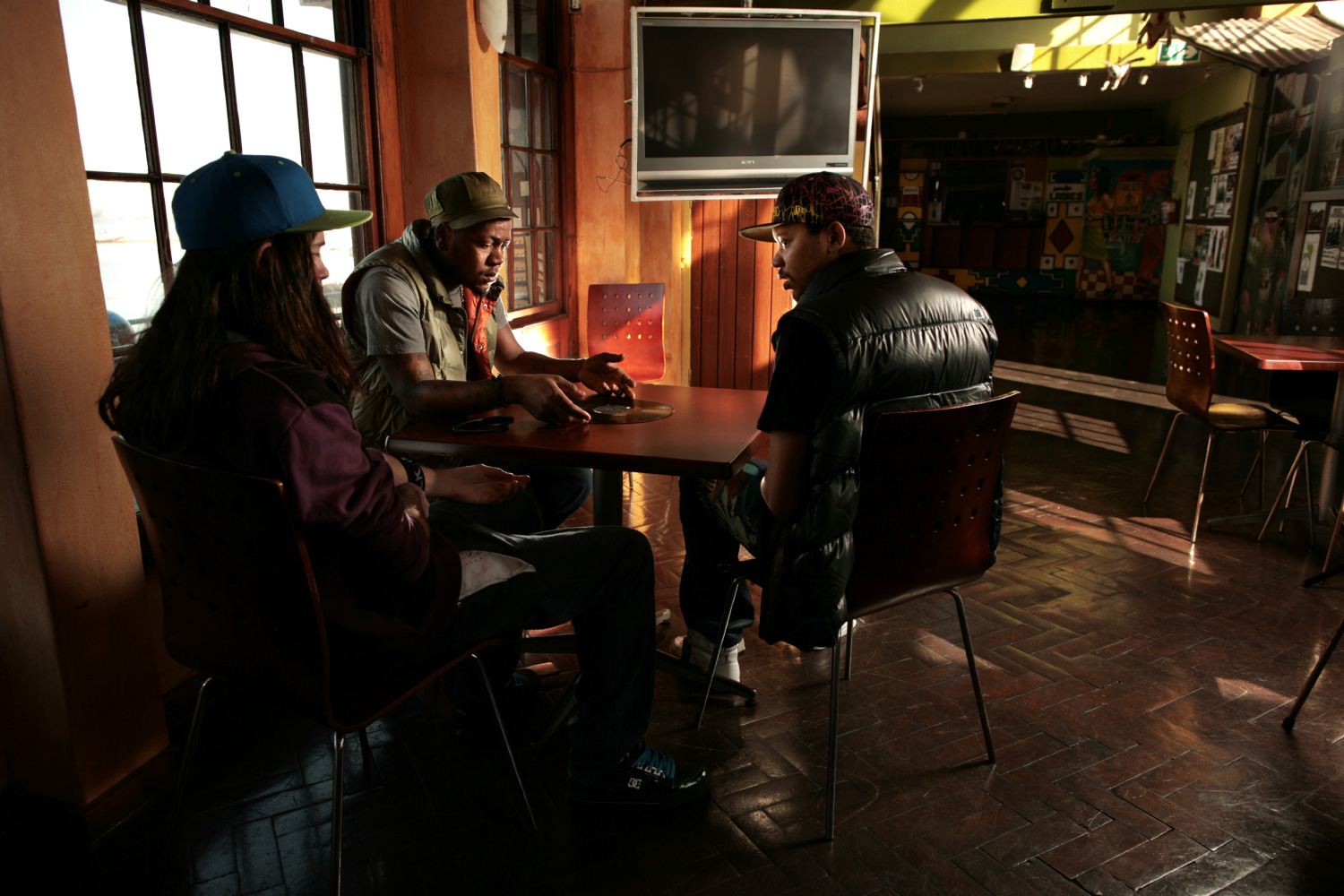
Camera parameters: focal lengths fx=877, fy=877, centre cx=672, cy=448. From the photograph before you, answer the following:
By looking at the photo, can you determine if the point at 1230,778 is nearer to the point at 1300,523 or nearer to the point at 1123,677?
the point at 1123,677

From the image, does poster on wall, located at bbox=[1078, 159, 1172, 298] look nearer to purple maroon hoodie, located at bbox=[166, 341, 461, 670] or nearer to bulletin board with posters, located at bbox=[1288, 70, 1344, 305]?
bulletin board with posters, located at bbox=[1288, 70, 1344, 305]

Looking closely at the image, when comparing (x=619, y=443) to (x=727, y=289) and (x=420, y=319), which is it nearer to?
(x=420, y=319)

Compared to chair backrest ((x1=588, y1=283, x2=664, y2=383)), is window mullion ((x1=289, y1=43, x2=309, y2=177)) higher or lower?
higher

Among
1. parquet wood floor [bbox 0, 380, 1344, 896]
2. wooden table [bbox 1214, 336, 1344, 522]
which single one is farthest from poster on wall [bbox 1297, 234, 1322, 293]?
parquet wood floor [bbox 0, 380, 1344, 896]

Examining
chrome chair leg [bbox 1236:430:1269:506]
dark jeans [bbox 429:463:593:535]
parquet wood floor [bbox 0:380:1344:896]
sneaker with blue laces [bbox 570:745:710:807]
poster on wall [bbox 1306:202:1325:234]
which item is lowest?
parquet wood floor [bbox 0:380:1344:896]

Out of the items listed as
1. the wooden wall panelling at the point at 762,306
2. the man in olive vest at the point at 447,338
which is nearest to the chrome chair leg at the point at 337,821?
the man in olive vest at the point at 447,338

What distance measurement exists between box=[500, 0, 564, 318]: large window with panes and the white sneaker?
2.76 metres

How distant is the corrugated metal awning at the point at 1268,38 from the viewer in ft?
25.6

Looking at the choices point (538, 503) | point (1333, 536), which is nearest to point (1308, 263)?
point (1333, 536)

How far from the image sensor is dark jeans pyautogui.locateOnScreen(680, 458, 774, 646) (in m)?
2.25

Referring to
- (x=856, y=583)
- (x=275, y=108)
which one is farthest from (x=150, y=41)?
(x=856, y=583)

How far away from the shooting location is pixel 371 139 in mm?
3715

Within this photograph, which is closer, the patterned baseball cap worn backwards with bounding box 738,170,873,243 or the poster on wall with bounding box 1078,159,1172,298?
the patterned baseball cap worn backwards with bounding box 738,170,873,243

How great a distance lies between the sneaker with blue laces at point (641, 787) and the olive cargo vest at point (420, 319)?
117 centimetres
